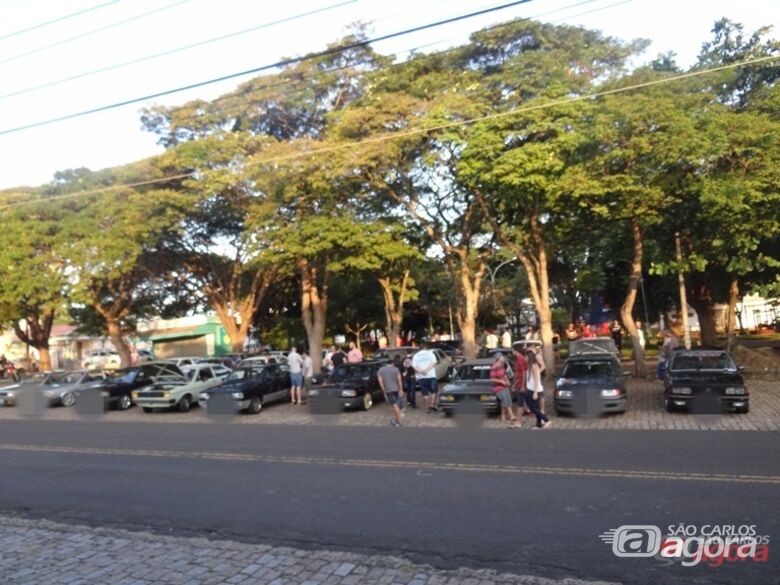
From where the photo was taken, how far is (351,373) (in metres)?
20.8

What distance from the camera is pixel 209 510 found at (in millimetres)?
8203

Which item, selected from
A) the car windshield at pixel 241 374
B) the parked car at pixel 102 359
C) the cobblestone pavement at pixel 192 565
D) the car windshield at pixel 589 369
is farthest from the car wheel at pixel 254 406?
the parked car at pixel 102 359

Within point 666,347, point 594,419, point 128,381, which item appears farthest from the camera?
point 128,381

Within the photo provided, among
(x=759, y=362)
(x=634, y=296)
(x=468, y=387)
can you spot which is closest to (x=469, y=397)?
(x=468, y=387)

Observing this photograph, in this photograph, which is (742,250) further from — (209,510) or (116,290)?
(116,290)

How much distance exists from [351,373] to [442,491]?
1238 cm

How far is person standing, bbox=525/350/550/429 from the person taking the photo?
47.0 ft

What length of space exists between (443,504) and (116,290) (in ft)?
113

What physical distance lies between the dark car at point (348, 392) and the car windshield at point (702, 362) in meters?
7.48

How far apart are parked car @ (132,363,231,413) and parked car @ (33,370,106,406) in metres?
3.51

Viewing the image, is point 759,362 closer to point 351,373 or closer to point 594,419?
point 594,419

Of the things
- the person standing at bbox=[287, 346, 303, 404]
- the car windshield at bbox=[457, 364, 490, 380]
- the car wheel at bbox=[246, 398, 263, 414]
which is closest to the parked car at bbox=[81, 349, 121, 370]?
the person standing at bbox=[287, 346, 303, 404]

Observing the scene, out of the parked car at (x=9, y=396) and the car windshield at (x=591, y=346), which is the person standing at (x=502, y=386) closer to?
the car windshield at (x=591, y=346)

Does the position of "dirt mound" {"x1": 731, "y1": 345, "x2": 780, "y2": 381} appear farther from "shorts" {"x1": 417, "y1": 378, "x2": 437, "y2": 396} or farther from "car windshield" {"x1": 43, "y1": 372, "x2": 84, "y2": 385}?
"car windshield" {"x1": 43, "y1": 372, "x2": 84, "y2": 385}
